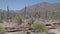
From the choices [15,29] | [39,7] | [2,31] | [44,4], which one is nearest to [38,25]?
[2,31]

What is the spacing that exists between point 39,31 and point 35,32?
0.90m

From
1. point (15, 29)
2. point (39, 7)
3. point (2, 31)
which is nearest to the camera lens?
point (2, 31)

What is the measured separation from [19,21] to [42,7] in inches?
3536

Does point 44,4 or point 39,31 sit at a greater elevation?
point 44,4

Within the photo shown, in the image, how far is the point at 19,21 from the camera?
45.9 metres

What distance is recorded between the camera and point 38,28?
2748 centimetres

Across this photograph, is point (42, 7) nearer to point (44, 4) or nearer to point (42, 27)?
point (44, 4)

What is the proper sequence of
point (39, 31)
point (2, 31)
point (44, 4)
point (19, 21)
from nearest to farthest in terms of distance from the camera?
point (2, 31) < point (39, 31) < point (19, 21) < point (44, 4)

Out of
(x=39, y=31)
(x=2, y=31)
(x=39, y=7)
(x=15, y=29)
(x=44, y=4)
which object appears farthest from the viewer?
(x=44, y=4)

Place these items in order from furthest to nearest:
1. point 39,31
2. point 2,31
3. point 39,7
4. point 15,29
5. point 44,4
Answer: point 44,4 < point 39,7 < point 15,29 < point 39,31 < point 2,31

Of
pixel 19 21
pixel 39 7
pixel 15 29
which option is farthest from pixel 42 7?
pixel 15 29

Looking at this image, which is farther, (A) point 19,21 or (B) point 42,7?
(B) point 42,7

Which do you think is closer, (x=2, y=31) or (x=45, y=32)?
(x=2, y=31)

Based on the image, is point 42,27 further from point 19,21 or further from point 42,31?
point 19,21
